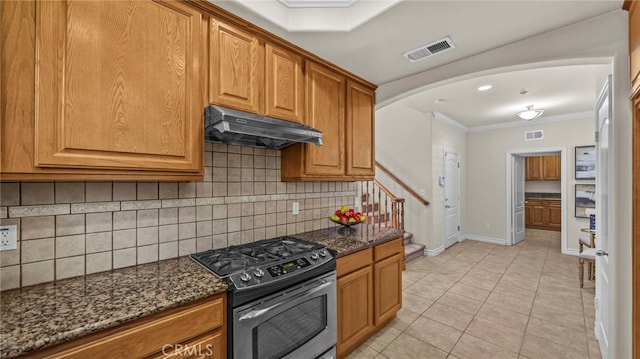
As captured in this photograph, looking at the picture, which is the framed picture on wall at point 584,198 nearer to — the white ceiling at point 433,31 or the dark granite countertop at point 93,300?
the white ceiling at point 433,31

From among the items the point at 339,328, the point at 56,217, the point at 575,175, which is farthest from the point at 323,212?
the point at 575,175

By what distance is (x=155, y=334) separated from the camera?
111cm

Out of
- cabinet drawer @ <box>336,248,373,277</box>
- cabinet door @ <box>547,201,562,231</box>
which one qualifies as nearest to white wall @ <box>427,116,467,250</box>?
cabinet drawer @ <box>336,248,373,277</box>

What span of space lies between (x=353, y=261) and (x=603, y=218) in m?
1.92

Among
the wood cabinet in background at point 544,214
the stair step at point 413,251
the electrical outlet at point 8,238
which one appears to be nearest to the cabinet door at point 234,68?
the electrical outlet at point 8,238

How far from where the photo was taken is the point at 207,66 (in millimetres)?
1650

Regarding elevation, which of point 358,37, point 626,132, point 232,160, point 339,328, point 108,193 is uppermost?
point 358,37

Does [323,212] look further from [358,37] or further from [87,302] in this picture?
[87,302]

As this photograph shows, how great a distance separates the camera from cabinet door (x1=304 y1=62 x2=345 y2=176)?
2260 mm

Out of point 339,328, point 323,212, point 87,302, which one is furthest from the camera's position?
point 323,212

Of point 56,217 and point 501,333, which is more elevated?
point 56,217

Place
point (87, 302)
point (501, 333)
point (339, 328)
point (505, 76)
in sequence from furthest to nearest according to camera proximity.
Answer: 1. point (505, 76)
2. point (501, 333)
3. point (339, 328)
4. point (87, 302)

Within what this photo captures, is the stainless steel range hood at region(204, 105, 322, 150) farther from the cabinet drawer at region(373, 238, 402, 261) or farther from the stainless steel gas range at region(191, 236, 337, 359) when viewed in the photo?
the cabinet drawer at region(373, 238, 402, 261)

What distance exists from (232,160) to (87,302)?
3.95 ft
